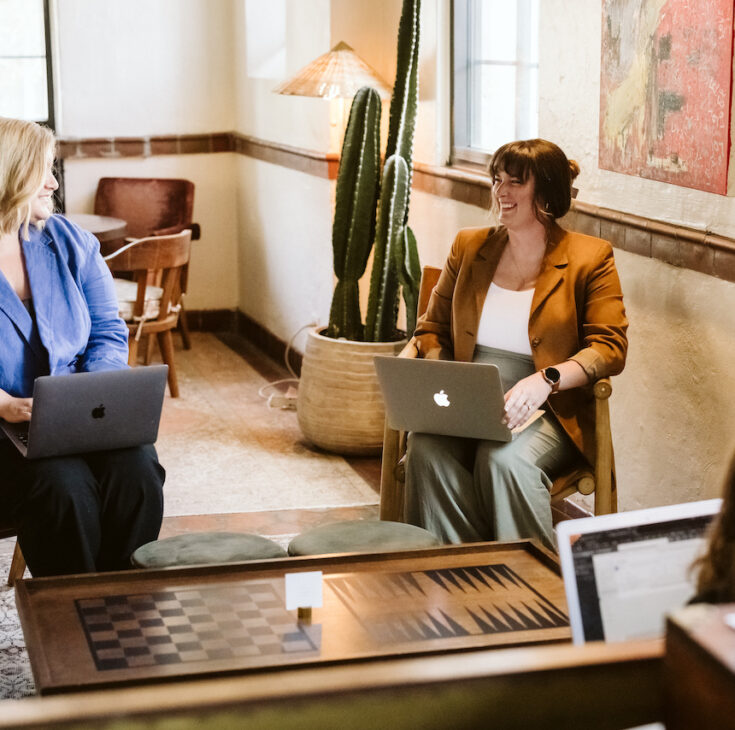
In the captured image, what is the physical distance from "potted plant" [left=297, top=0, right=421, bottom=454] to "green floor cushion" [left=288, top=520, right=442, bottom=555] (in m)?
1.92

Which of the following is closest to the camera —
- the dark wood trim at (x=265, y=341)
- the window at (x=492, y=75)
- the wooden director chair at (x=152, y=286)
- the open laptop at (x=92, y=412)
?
the open laptop at (x=92, y=412)

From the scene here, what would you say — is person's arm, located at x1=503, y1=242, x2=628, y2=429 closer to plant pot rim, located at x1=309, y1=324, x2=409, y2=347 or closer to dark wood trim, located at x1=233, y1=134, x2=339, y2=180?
→ plant pot rim, located at x1=309, y1=324, x2=409, y2=347

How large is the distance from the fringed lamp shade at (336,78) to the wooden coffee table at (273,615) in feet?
9.17

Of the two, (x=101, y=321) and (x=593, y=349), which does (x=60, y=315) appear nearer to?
(x=101, y=321)

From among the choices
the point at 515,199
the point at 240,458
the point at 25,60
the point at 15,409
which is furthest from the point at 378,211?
the point at 25,60

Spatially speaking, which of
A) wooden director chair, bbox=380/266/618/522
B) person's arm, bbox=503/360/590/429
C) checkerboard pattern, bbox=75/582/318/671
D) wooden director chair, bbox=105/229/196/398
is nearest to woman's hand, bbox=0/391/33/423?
checkerboard pattern, bbox=75/582/318/671

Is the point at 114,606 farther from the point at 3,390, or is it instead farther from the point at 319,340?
the point at 319,340

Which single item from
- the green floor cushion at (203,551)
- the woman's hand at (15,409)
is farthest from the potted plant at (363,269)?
the green floor cushion at (203,551)

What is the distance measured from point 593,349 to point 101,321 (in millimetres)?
1327

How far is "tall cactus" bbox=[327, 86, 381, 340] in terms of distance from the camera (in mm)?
4668

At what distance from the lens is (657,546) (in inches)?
62.0

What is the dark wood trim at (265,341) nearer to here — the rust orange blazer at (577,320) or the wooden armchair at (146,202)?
the wooden armchair at (146,202)

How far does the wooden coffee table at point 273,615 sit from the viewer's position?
6.56 ft

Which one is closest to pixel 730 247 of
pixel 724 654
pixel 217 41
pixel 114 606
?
pixel 114 606
